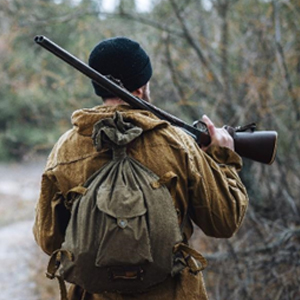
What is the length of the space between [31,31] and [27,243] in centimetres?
360

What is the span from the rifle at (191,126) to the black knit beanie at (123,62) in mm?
73

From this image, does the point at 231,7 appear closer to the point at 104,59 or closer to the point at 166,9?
the point at 166,9

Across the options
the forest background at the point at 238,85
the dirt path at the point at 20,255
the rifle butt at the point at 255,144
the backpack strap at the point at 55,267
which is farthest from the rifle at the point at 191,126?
the dirt path at the point at 20,255

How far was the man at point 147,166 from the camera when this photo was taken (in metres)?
2.01

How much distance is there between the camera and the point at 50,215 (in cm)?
215

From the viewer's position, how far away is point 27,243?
861 cm

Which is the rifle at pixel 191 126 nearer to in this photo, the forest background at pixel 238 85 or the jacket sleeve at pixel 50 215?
the jacket sleeve at pixel 50 215

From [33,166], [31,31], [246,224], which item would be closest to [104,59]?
[246,224]

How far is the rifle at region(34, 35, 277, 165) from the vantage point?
2.12 metres

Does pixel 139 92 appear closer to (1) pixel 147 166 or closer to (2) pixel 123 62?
(2) pixel 123 62

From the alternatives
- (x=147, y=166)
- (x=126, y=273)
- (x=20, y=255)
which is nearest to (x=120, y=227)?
(x=126, y=273)

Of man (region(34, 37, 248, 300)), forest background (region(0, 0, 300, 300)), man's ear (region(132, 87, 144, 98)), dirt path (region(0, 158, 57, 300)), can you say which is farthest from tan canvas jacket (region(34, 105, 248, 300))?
dirt path (region(0, 158, 57, 300))

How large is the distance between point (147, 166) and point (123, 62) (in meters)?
0.48

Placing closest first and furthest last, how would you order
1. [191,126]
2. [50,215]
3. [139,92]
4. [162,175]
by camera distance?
[162,175] → [50,215] → [139,92] → [191,126]
